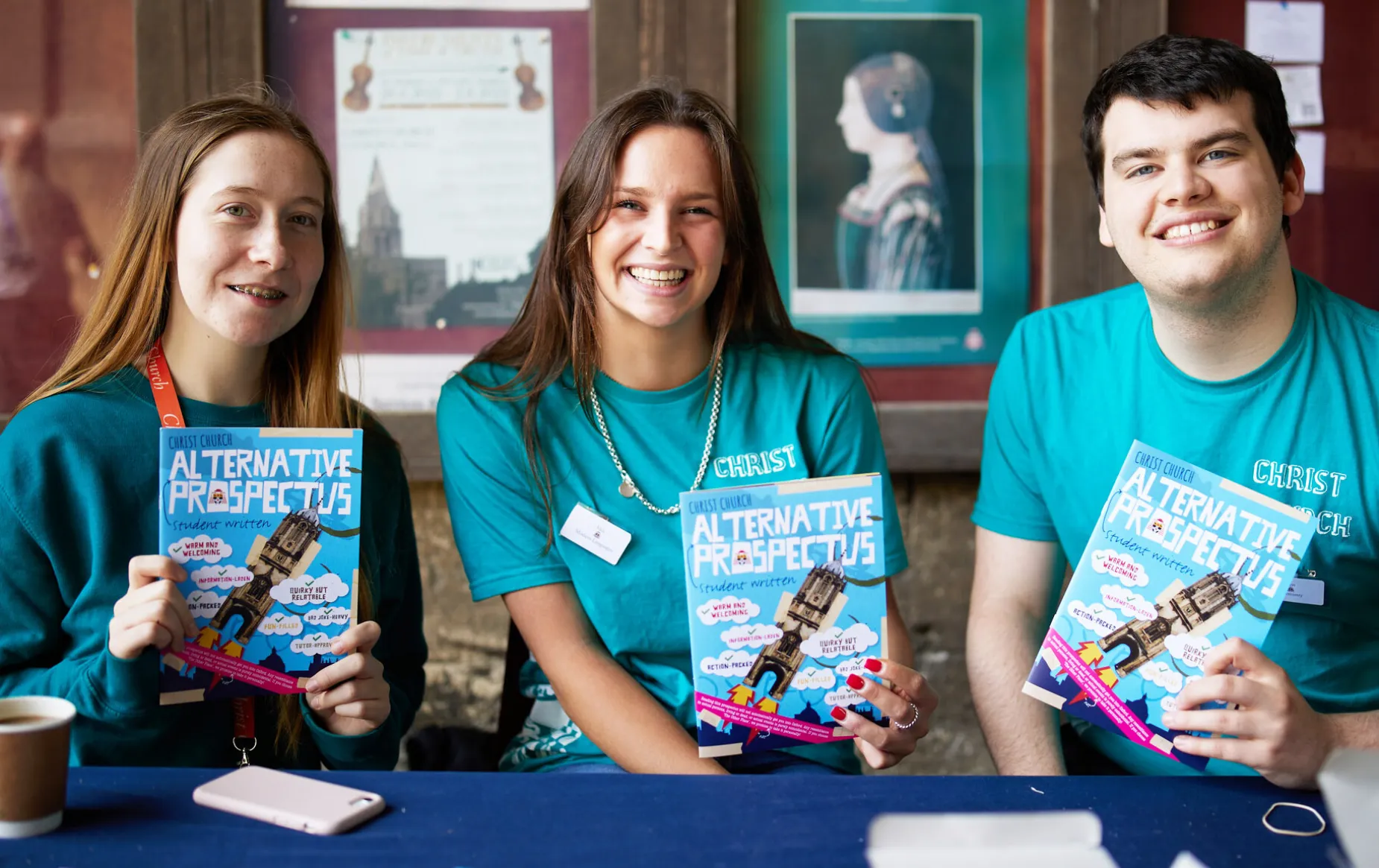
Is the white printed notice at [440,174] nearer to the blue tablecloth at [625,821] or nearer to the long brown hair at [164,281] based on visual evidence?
the long brown hair at [164,281]

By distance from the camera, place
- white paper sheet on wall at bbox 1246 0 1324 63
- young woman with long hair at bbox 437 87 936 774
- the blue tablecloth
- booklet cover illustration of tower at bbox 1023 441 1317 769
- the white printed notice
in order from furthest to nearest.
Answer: white paper sheet on wall at bbox 1246 0 1324 63, the white printed notice, young woman with long hair at bbox 437 87 936 774, booklet cover illustration of tower at bbox 1023 441 1317 769, the blue tablecloth

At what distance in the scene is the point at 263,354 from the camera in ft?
5.99

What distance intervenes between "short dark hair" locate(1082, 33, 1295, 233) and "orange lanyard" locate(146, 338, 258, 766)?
5.34ft

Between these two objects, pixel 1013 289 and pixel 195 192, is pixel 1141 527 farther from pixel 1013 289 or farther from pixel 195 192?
pixel 1013 289

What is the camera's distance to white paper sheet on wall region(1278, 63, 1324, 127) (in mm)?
3154

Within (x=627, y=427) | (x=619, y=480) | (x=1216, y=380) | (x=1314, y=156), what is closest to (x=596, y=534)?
(x=619, y=480)

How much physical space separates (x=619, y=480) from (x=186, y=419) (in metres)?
0.70

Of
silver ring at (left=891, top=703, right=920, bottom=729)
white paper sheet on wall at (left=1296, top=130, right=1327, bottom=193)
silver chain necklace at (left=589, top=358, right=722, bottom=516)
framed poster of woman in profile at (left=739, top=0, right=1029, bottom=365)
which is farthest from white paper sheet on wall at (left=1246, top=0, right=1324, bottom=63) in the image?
silver ring at (left=891, top=703, right=920, bottom=729)

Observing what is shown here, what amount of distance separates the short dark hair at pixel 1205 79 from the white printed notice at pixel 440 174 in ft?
5.43

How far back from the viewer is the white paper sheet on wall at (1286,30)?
312cm

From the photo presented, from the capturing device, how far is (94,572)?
1.61m

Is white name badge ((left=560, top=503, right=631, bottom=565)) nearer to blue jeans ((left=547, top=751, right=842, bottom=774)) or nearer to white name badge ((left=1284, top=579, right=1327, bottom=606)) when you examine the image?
blue jeans ((left=547, top=751, right=842, bottom=774))

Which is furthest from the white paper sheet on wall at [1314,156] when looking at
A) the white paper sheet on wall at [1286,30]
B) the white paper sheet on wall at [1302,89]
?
the white paper sheet on wall at [1286,30]

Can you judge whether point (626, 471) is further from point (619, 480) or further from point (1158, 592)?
point (1158, 592)
